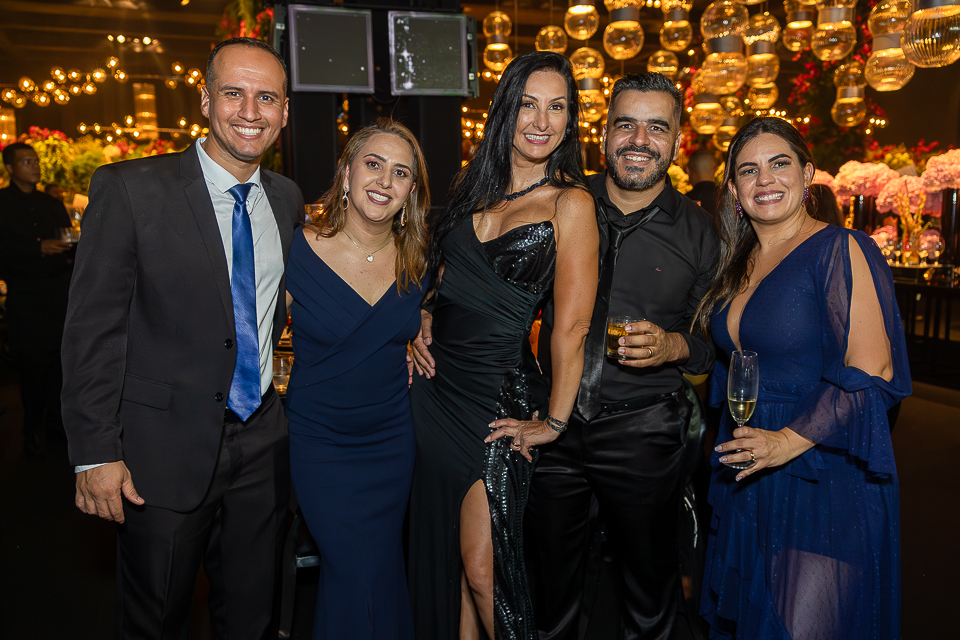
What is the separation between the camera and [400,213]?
2.28 metres

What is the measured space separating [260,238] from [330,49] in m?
2.32

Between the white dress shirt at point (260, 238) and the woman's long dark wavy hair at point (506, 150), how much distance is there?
54 centimetres

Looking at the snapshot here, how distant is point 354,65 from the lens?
3.90m

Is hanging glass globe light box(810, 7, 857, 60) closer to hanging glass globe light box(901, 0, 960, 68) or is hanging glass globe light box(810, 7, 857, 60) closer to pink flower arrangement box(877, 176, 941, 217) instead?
hanging glass globe light box(901, 0, 960, 68)

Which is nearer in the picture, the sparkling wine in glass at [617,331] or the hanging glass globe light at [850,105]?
the sparkling wine in glass at [617,331]

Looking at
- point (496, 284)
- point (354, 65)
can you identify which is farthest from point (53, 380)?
point (496, 284)

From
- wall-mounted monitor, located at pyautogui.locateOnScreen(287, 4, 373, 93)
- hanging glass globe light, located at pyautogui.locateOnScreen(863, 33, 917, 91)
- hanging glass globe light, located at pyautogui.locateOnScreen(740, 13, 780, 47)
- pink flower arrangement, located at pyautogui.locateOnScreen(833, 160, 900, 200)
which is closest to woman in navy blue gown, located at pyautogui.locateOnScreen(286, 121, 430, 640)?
wall-mounted monitor, located at pyautogui.locateOnScreen(287, 4, 373, 93)

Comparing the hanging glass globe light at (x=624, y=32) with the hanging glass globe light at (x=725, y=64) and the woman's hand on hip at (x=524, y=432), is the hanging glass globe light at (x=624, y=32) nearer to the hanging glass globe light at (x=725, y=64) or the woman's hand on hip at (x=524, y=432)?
the hanging glass globe light at (x=725, y=64)

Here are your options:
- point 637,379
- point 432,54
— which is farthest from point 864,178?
point 637,379

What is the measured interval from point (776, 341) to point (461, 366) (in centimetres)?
95

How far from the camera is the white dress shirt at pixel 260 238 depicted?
185 cm

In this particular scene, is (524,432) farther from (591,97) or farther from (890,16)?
(591,97)

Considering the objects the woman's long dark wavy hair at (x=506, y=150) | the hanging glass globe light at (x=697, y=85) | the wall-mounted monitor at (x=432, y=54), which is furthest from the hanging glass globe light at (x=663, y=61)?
the woman's long dark wavy hair at (x=506, y=150)

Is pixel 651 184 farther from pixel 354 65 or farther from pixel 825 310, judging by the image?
pixel 354 65
